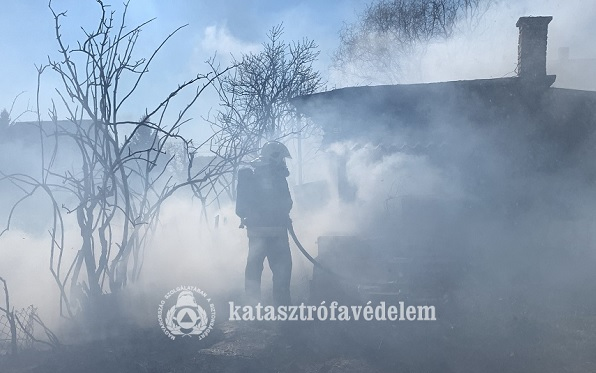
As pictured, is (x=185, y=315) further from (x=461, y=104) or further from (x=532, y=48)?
(x=532, y=48)

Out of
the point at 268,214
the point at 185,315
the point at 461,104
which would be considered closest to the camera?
the point at 185,315

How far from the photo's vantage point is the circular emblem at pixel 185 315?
609 centimetres

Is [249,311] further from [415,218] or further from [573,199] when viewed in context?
[573,199]

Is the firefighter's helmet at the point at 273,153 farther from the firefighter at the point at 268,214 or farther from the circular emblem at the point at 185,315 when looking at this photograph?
the circular emblem at the point at 185,315

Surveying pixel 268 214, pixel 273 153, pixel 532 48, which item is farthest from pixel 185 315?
pixel 532 48

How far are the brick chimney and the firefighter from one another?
635 cm

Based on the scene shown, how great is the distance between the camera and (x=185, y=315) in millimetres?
6320

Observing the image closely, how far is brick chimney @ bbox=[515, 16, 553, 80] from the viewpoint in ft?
34.1

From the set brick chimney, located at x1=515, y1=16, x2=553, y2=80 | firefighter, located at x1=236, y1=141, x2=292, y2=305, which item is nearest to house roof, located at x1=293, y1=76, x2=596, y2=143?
brick chimney, located at x1=515, y1=16, x2=553, y2=80

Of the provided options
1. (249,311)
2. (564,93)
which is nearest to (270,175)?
(249,311)

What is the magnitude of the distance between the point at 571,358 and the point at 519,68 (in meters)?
7.21

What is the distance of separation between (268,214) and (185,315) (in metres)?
1.79

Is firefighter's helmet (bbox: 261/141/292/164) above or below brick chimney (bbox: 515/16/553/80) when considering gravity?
below

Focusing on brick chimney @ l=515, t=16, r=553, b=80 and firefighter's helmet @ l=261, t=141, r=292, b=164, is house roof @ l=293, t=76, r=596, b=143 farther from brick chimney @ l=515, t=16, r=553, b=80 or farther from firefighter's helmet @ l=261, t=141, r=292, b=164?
firefighter's helmet @ l=261, t=141, r=292, b=164
